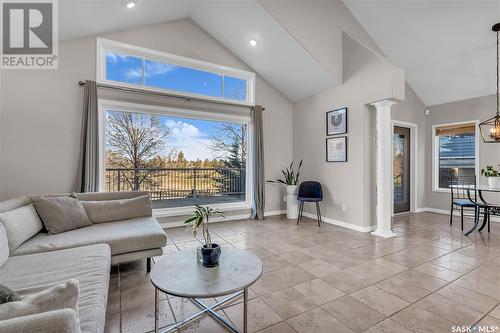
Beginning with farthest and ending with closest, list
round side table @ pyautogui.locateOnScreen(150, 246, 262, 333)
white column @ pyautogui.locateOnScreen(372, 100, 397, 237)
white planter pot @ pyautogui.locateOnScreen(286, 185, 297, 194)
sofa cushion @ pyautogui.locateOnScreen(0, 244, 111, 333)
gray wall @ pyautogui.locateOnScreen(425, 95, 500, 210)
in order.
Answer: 1. white planter pot @ pyautogui.locateOnScreen(286, 185, 297, 194)
2. gray wall @ pyautogui.locateOnScreen(425, 95, 500, 210)
3. white column @ pyautogui.locateOnScreen(372, 100, 397, 237)
4. round side table @ pyautogui.locateOnScreen(150, 246, 262, 333)
5. sofa cushion @ pyautogui.locateOnScreen(0, 244, 111, 333)

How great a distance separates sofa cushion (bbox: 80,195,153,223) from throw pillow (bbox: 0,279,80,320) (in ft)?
7.45

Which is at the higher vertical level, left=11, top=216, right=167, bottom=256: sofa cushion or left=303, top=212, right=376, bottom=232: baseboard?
left=11, top=216, right=167, bottom=256: sofa cushion

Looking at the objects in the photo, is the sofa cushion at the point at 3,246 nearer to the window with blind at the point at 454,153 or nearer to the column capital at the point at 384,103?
the column capital at the point at 384,103

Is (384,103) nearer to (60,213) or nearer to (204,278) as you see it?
(204,278)

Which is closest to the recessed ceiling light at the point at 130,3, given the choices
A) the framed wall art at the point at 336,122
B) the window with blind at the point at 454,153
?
the framed wall art at the point at 336,122

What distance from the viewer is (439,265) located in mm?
2801

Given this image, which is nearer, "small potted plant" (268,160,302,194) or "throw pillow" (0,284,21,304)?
"throw pillow" (0,284,21,304)

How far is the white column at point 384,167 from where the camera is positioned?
3.98 meters

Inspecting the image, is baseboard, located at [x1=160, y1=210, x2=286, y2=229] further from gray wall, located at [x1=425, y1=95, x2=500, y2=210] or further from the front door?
gray wall, located at [x1=425, y1=95, x2=500, y2=210]

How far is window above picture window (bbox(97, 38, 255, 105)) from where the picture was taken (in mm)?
3934

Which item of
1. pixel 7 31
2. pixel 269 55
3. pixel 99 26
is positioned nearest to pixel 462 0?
pixel 269 55

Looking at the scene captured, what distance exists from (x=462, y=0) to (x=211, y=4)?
382 centimetres

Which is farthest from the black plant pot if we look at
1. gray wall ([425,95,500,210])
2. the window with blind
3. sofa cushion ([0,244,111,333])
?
the window with blind
